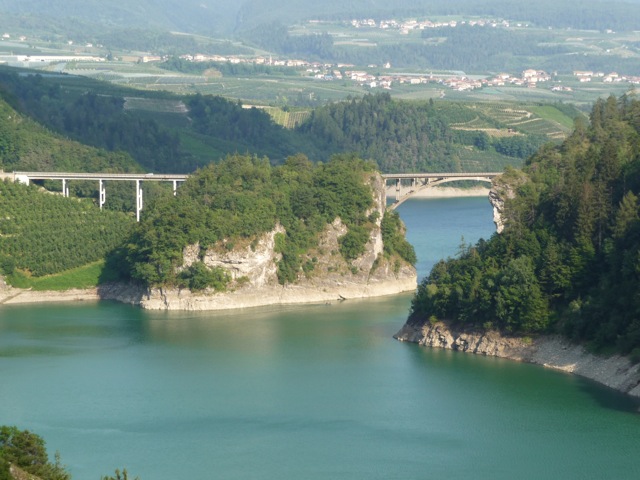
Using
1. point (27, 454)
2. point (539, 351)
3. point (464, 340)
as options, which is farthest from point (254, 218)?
point (27, 454)

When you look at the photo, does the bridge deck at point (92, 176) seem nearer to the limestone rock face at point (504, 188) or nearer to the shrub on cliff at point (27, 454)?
the limestone rock face at point (504, 188)

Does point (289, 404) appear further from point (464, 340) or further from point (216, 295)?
point (216, 295)

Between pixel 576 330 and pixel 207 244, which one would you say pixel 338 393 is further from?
pixel 207 244

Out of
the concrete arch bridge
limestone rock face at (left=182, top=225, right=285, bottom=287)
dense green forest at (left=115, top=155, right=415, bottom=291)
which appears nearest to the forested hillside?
dense green forest at (left=115, top=155, right=415, bottom=291)

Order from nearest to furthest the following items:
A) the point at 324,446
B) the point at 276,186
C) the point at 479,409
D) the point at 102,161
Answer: the point at 324,446
the point at 479,409
the point at 276,186
the point at 102,161

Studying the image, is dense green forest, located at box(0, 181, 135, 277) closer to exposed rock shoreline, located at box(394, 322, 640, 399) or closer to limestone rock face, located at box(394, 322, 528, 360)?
exposed rock shoreline, located at box(394, 322, 640, 399)

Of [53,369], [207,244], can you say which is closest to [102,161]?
[207,244]

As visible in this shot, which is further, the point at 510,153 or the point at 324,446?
the point at 510,153
